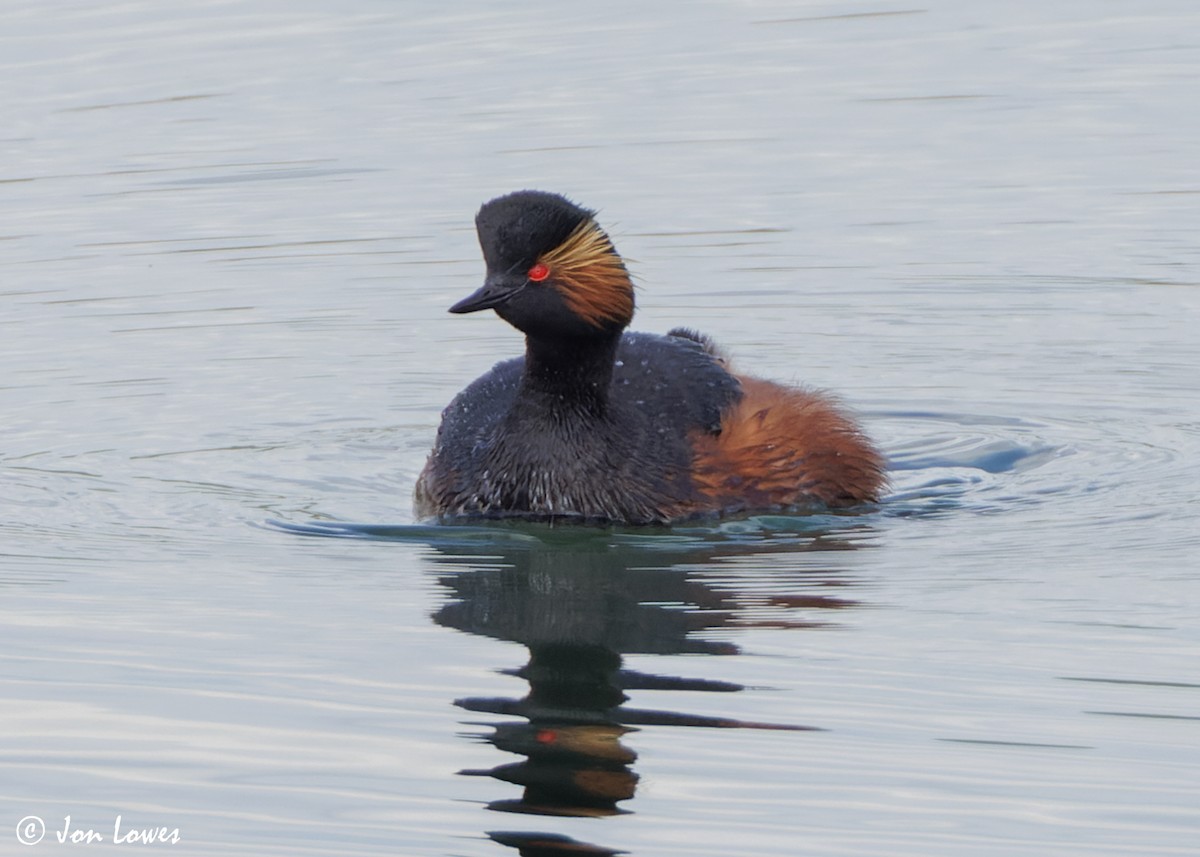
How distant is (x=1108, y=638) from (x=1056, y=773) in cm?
142

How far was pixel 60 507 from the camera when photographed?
10.4 meters

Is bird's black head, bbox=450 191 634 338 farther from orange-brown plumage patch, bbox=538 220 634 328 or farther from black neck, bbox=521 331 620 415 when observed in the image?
black neck, bbox=521 331 620 415

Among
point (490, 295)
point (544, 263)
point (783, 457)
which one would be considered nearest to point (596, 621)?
point (490, 295)

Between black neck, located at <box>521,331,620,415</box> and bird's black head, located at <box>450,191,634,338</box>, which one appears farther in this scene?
black neck, located at <box>521,331,620,415</box>

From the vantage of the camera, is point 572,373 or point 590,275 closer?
point 590,275

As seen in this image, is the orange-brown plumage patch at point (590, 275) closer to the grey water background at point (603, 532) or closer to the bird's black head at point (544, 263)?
the bird's black head at point (544, 263)

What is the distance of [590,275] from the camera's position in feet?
32.4

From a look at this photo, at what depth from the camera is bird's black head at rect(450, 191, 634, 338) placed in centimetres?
975

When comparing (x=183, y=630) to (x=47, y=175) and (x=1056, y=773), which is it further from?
(x=47, y=175)

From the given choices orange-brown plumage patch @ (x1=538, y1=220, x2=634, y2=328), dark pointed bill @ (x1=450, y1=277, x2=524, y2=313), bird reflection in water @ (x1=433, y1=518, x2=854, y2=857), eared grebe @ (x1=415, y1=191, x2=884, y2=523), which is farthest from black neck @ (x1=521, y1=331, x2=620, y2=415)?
bird reflection in water @ (x1=433, y1=518, x2=854, y2=857)

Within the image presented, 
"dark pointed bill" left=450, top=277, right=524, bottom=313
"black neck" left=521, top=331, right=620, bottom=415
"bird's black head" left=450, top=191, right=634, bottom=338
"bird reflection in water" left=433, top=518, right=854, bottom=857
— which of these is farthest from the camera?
"black neck" left=521, top=331, right=620, bottom=415

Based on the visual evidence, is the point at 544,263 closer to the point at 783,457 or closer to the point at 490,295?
the point at 490,295

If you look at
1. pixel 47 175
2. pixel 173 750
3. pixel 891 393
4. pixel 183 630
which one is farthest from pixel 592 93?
pixel 173 750

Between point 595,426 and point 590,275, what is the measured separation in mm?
740
